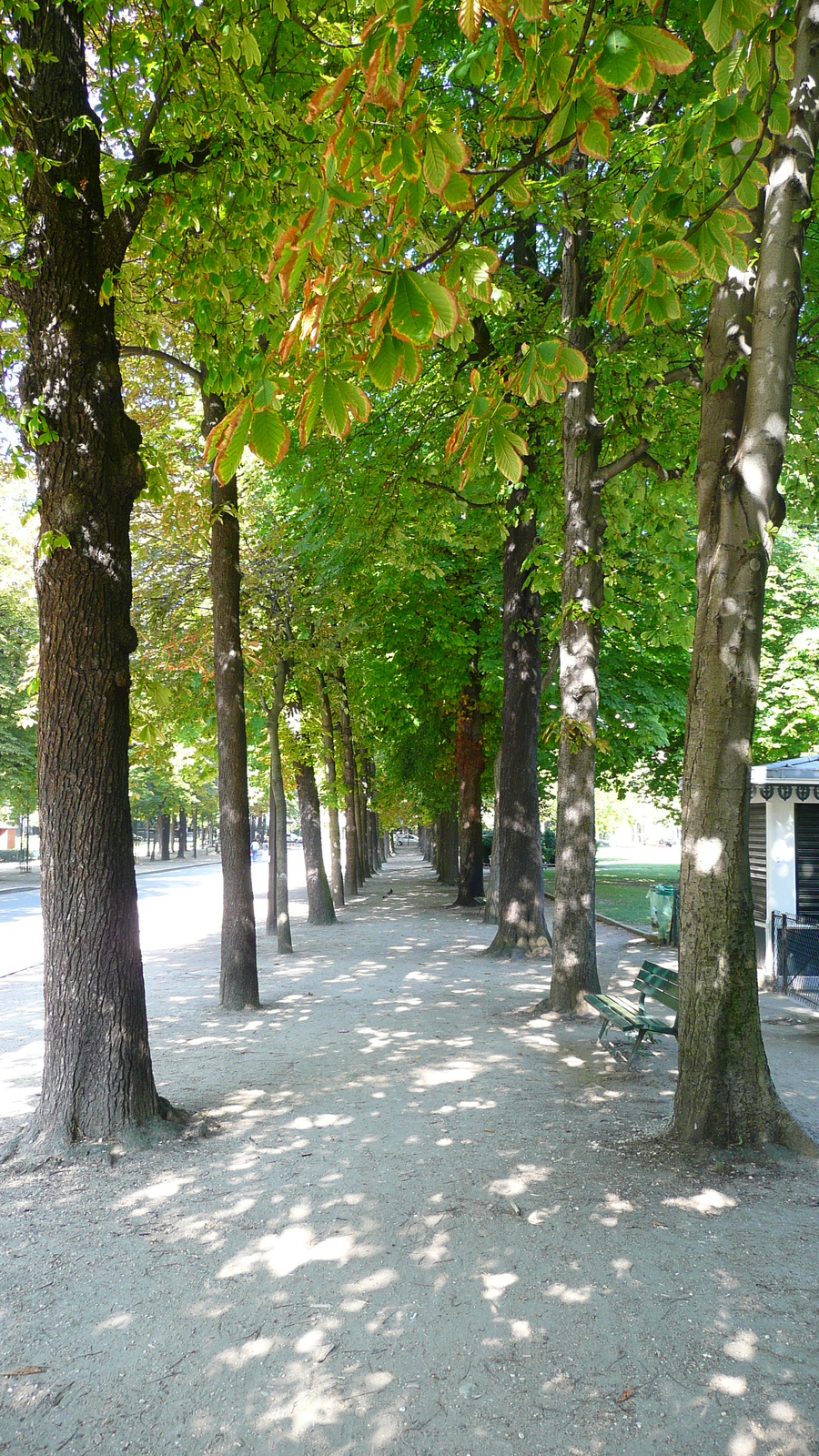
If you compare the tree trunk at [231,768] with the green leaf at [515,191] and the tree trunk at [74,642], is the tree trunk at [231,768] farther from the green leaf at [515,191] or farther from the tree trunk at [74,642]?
the green leaf at [515,191]

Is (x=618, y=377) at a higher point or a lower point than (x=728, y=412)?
higher

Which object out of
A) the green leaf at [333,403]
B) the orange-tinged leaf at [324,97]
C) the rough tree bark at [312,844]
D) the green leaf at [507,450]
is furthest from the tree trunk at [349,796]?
the orange-tinged leaf at [324,97]

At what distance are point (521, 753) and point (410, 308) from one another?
11.8 metres

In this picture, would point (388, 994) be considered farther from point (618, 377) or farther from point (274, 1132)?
point (618, 377)

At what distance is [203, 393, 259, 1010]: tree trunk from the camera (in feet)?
34.6

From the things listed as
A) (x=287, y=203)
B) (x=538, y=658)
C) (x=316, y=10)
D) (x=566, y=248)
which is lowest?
(x=538, y=658)

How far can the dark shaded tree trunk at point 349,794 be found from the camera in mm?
22970

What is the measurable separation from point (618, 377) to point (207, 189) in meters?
5.81

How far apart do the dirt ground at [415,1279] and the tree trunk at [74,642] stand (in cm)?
55

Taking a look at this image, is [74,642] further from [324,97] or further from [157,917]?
[157,917]

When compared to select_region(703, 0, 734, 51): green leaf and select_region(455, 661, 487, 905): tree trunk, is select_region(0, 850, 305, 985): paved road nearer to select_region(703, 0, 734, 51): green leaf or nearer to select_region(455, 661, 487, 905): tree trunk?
select_region(455, 661, 487, 905): tree trunk

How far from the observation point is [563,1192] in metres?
5.05

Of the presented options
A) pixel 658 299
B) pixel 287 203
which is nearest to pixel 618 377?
pixel 287 203

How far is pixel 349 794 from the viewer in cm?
2278
